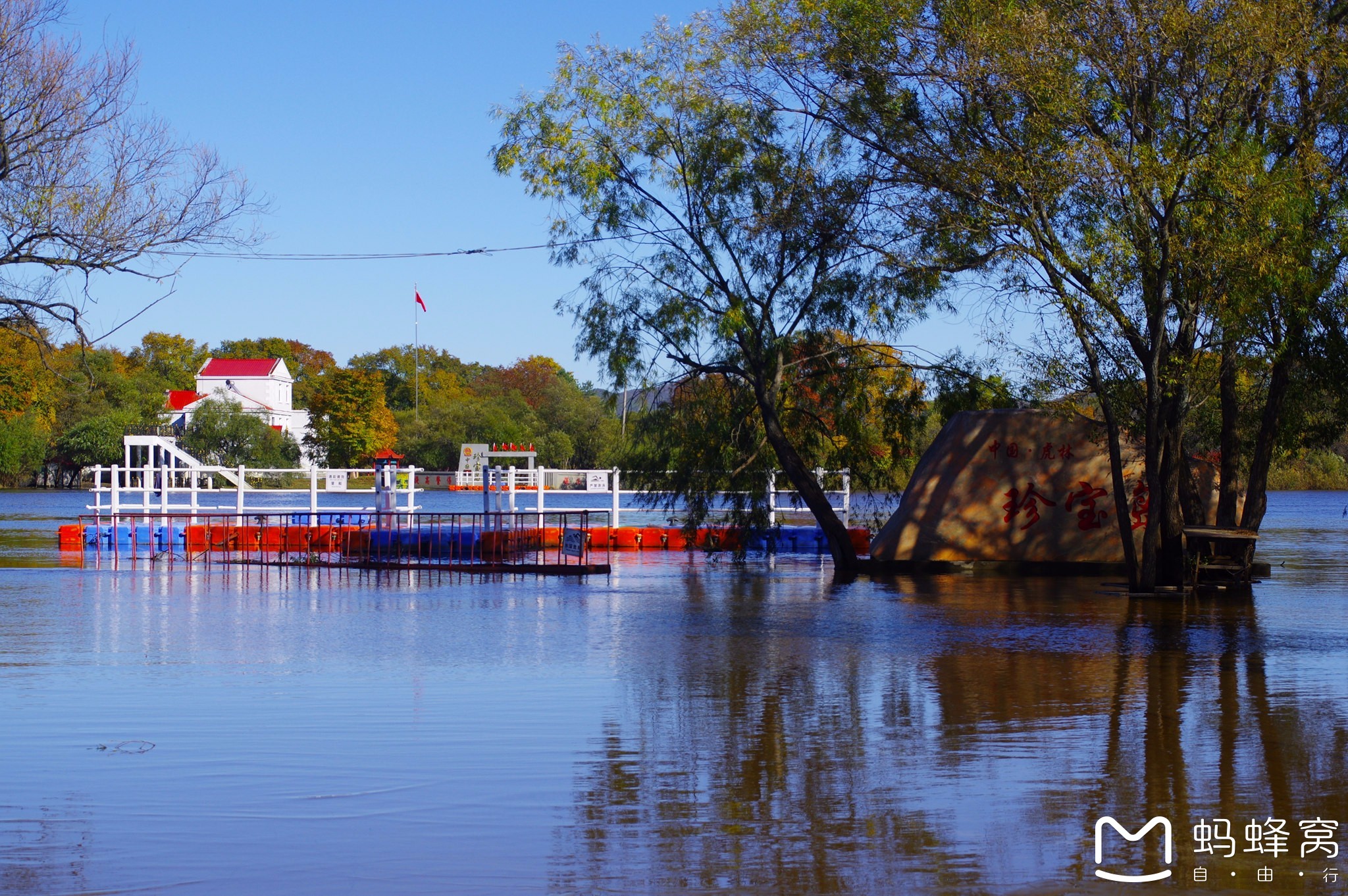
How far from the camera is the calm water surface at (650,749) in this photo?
18.3ft

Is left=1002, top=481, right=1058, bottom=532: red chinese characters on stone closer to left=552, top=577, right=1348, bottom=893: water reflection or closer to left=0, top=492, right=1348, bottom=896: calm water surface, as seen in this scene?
left=0, top=492, right=1348, bottom=896: calm water surface

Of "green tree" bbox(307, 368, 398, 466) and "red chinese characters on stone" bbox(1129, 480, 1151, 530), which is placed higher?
"green tree" bbox(307, 368, 398, 466)

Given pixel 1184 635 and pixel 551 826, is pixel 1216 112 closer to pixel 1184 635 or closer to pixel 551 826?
pixel 1184 635

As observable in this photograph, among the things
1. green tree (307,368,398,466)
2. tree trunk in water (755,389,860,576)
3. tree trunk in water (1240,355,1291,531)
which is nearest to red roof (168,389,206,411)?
green tree (307,368,398,466)

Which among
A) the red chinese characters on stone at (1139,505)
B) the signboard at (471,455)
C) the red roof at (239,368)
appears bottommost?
the red chinese characters on stone at (1139,505)

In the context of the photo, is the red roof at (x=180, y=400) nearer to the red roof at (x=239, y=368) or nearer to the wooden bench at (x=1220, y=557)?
the red roof at (x=239, y=368)

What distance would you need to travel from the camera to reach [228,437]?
8944 centimetres

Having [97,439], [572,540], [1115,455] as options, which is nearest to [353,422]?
[97,439]

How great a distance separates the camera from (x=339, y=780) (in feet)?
23.2

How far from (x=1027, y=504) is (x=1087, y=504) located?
1.03 meters

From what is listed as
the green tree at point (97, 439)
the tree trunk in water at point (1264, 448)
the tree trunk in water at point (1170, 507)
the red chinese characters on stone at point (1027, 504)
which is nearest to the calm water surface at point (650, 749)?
the tree trunk in water at point (1170, 507)

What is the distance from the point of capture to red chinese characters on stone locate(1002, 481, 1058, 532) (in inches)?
920

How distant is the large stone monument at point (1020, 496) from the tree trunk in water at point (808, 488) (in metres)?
1.08

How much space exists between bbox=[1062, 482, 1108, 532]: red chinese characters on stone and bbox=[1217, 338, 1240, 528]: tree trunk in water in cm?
193
